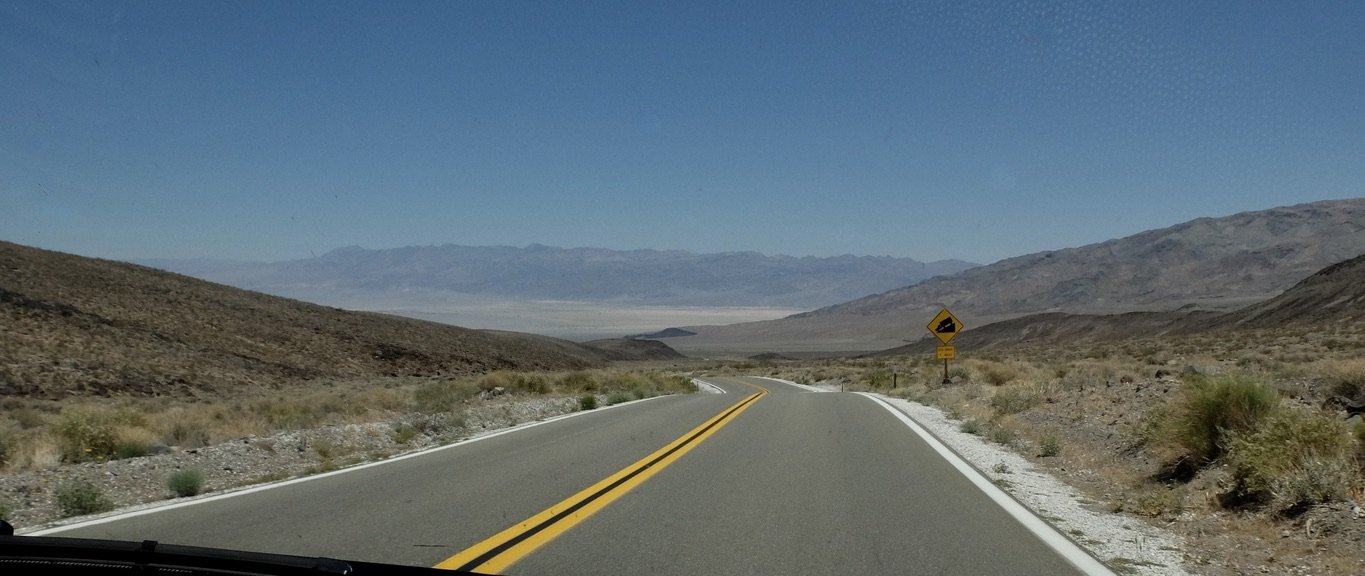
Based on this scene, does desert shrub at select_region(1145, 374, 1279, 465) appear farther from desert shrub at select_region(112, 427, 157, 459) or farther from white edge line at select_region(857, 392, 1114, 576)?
desert shrub at select_region(112, 427, 157, 459)

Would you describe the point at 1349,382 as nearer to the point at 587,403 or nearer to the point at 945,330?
the point at 587,403

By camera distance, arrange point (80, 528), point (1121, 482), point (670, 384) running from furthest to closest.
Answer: point (670, 384) < point (1121, 482) < point (80, 528)

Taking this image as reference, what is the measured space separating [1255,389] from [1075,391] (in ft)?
30.0

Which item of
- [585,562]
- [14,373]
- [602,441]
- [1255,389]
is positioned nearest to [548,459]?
[602,441]

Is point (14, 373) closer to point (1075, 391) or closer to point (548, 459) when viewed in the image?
point (548, 459)

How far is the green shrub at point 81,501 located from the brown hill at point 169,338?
26.3 m

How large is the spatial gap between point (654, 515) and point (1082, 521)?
3.75 metres

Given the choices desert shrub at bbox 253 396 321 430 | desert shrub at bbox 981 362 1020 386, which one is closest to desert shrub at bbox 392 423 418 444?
desert shrub at bbox 253 396 321 430

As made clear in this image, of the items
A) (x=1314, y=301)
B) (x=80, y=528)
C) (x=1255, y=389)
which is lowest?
(x=80, y=528)

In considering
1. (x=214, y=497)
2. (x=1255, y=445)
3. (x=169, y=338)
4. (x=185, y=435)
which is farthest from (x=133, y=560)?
(x=169, y=338)

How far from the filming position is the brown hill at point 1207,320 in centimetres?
6962

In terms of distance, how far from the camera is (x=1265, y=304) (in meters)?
82.9

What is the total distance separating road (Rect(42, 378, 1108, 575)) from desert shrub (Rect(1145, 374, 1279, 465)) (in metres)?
2.56

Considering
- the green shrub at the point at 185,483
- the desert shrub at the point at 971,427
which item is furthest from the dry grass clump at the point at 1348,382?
the green shrub at the point at 185,483
